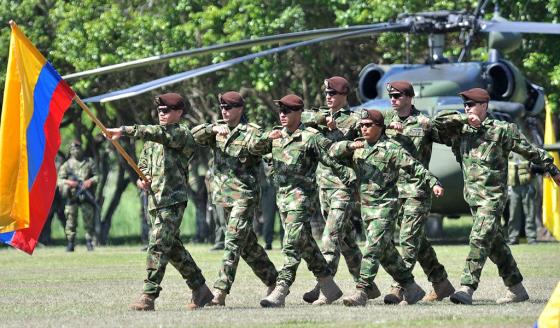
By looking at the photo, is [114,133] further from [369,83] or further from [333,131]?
[369,83]

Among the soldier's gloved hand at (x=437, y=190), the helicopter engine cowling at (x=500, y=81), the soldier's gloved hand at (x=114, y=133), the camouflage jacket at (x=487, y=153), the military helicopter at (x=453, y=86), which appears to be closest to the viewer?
the soldier's gloved hand at (x=114, y=133)

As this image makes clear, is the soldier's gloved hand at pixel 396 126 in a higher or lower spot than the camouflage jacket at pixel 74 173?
higher

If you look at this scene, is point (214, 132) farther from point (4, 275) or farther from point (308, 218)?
point (4, 275)

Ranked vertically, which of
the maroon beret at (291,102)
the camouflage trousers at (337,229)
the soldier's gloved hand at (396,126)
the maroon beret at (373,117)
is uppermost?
the maroon beret at (291,102)

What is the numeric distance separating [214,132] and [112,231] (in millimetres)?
28912

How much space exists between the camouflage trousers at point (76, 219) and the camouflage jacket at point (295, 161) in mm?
14805

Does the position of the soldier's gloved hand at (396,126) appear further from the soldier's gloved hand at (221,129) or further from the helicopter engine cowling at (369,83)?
the helicopter engine cowling at (369,83)

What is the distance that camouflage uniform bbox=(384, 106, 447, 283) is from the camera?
13852mm

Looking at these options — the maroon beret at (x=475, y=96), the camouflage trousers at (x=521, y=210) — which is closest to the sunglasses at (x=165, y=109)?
the maroon beret at (x=475, y=96)

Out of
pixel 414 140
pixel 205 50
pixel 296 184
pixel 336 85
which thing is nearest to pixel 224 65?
pixel 205 50

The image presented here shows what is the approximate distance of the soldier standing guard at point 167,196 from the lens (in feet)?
43.2

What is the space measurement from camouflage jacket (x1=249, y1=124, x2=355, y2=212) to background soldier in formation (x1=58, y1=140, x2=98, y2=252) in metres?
14.6

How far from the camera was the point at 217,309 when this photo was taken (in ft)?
43.9

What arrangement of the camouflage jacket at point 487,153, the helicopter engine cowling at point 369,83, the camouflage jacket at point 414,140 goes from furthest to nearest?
the helicopter engine cowling at point 369,83 < the camouflage jacket at point 414,140 < the camouflage jacket at point 487,153
